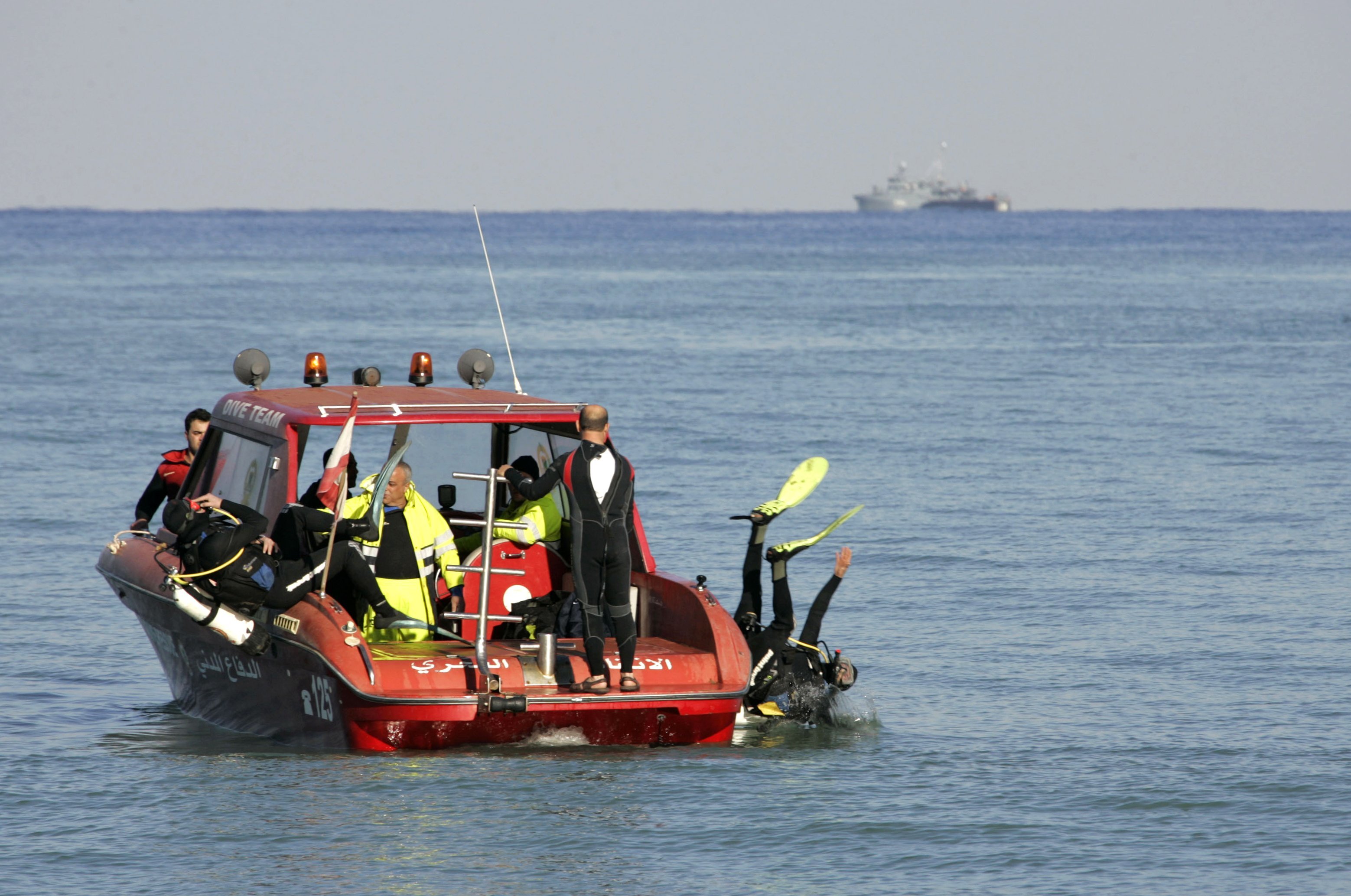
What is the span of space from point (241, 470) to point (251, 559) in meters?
0.93

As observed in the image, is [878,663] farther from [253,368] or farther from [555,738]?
[253,368]

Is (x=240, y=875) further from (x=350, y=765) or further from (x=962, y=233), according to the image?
(x=962, y=233)

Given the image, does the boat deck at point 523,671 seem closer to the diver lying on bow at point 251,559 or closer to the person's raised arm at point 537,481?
the diver lying on bow at point 251,559

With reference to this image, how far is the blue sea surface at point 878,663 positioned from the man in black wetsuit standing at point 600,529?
0.61 metres

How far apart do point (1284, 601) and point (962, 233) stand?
167637mm

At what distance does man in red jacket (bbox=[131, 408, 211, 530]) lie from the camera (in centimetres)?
1041

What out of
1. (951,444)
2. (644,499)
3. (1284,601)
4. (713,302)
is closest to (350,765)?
(1284,601)

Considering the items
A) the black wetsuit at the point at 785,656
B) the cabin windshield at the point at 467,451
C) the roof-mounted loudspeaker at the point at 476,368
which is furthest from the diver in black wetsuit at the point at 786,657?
the roof-mounted loudspeaker at the point at 476,368

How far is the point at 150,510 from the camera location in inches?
409

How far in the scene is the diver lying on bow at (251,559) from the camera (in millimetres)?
8297

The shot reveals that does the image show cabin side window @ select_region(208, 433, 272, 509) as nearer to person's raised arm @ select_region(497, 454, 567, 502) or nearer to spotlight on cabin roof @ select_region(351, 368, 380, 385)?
spotlight on cabin roof @ select_region(351, 368, 380, 385)

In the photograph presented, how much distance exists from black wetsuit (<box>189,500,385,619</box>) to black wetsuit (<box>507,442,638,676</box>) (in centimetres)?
95

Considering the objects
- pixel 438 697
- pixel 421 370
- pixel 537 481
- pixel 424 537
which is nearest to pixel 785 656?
pixel 537 481

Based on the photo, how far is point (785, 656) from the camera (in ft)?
30.3
